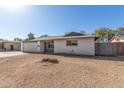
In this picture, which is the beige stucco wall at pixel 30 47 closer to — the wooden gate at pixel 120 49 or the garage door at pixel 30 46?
the garage door at pixel 30 46

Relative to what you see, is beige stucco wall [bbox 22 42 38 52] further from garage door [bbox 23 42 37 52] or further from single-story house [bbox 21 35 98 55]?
single-story house [bbox 21 35 98 55]

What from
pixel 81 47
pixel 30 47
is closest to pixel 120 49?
pixel 81 47

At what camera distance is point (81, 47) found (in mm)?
16469

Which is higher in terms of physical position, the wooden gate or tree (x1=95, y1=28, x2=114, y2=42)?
tree (x1=95, y1=28, x2=114, y2=42)

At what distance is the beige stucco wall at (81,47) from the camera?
15.7 m

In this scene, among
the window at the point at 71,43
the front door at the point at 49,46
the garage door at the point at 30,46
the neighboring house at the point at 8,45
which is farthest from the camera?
the neighboring house at the point at 8,45

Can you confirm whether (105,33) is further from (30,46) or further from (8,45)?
(8,45)

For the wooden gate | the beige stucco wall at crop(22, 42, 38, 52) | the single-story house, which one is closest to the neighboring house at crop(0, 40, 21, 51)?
the beige stucco wall at crop(22, 42, 38, 52)

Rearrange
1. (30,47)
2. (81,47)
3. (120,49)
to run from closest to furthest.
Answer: (120,49) < (81,47) < (30,47)

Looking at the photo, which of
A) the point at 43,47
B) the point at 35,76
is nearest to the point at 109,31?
the point at 43,47

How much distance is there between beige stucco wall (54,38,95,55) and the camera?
51.5 feet

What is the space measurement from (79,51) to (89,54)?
143cm

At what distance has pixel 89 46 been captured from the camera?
1584 centimetres

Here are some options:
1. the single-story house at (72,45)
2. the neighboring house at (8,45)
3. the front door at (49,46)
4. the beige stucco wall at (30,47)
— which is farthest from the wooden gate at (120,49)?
the neighboring house at (8,45)
